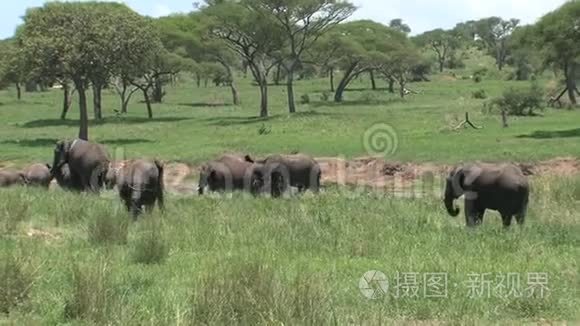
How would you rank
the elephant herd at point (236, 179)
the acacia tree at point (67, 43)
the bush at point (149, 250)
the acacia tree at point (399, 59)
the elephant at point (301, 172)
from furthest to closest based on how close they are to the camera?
1. the acacia tree at point (399, 59)
2. the acacia tree at point (67, 43)
3. the elephant at point (301, 172)
4. the elephant herd at point (236, 179)
5. the bush at point (149, 250)

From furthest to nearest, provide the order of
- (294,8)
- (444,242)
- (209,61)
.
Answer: (209,61)
(294,8)
(444,242)

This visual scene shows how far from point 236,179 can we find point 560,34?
2003cm

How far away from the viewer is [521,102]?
43.2 meters

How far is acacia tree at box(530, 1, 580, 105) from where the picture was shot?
115 ft

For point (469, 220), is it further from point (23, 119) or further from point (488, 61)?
point (488, 61)

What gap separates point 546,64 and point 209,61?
3326 cm

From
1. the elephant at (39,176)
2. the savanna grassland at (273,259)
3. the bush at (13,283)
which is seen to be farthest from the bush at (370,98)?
the bush at (13,283)

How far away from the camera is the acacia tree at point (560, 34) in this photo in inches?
1379

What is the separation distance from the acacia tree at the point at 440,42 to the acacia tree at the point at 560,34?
225 ft

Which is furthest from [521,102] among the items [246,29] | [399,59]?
[399,59]

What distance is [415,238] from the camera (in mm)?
11594

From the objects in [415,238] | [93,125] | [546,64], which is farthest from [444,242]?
[93,125]

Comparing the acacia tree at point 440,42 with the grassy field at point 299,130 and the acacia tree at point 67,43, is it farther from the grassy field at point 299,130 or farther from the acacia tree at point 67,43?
the acacia tree at point 67,43

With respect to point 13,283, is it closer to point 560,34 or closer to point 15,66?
point 560,34
